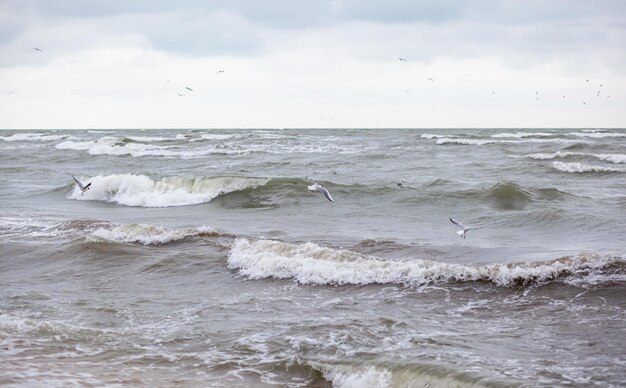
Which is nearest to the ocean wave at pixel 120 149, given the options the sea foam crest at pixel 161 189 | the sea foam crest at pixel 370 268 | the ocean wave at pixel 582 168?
the sea foam crest at pixel 161 189

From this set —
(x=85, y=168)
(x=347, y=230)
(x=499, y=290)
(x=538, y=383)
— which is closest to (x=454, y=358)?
(x=538, y=383)

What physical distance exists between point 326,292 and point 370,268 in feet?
3.02

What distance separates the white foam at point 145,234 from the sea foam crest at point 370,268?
2.17 m

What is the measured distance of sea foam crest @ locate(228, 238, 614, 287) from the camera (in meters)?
9.31

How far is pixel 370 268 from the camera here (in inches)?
393

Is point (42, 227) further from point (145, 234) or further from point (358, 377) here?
point (358, 377)

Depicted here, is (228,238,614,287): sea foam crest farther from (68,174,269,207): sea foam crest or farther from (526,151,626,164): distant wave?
(526,151,626,164): distant wave

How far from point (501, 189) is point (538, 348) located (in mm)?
12498

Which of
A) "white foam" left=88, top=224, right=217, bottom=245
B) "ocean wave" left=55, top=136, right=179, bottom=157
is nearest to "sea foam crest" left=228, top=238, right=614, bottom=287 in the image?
"white foam" left=88, top=224, right=217, bottom=245

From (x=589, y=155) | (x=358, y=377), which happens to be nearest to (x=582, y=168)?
(x=589, y=155)

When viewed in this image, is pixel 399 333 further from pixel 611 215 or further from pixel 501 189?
pixel 501 189

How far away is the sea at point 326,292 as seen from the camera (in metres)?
6.43

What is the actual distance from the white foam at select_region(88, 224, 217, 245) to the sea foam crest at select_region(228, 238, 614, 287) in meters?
2.17

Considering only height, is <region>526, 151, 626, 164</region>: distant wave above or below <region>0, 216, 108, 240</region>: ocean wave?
above
